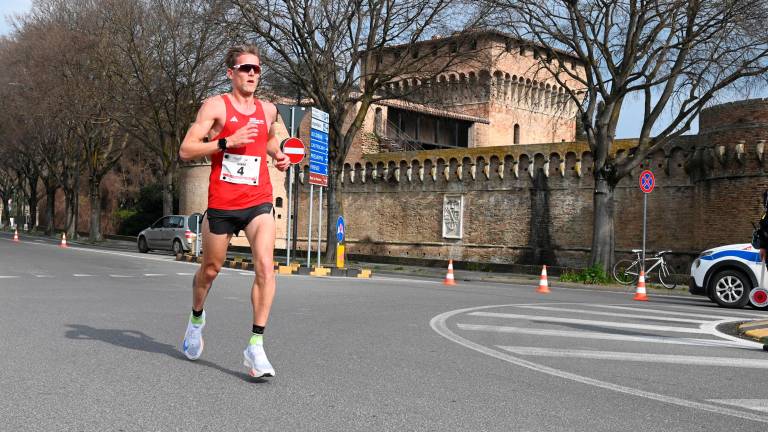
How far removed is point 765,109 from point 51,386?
26.0m

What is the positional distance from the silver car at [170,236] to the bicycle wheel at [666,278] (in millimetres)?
16868

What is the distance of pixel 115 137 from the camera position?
5012cm

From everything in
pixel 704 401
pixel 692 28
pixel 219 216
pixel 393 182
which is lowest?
pixel 704 401

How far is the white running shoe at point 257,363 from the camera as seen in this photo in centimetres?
542

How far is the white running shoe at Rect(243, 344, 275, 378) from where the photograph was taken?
542cm

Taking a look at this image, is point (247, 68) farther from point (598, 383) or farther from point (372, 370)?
point (598, 383)

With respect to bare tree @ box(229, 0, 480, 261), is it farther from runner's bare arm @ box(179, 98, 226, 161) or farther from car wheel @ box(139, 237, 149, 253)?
runner's bare arm @ box(179, 98, 226, 161)

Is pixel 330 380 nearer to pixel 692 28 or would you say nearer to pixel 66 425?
pixel 66 425

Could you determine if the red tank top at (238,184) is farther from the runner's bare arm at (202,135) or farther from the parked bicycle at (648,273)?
the parked bicycle at (648,273)

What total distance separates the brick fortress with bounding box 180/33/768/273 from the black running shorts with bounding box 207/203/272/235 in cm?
2123

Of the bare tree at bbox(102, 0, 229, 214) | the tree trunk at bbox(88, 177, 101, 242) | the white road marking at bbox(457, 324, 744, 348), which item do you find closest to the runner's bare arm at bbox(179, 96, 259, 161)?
the white road marking at bbox(457, 324, 744, 348)

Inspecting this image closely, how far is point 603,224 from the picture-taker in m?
25.8

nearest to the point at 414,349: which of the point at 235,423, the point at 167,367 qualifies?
the point at 167,367

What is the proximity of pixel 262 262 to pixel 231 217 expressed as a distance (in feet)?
1.25
